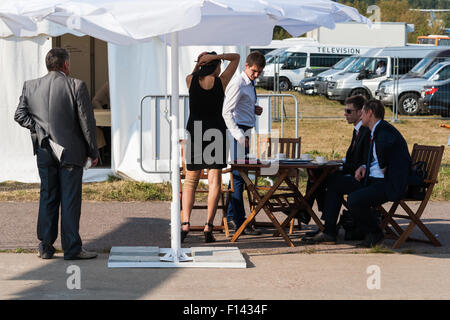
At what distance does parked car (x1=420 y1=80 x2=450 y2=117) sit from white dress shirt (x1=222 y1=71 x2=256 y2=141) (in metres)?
12.4

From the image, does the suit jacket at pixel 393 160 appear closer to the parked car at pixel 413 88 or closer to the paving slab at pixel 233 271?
the paving slab at pixel 233 271

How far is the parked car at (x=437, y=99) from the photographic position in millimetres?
19422

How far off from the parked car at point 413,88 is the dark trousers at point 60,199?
14.8 m

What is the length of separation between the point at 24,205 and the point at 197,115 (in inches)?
131

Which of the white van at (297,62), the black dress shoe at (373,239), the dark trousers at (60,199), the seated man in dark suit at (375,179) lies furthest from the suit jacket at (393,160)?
the white van at (297,62)

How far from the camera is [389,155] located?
7.13m

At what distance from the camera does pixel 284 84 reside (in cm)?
2664

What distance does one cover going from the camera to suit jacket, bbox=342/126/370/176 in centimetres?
749

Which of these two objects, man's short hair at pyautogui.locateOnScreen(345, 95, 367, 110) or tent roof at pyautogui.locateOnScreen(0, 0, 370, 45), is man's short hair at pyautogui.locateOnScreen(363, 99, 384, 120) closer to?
man's short hair at pyautogui.locateOnScreen(345, 95, 367, 110)

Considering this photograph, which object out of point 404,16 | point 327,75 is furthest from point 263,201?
point 404,16

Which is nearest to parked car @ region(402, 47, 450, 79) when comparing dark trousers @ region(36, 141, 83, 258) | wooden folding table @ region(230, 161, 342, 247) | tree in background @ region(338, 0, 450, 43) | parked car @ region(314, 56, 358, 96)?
parked car @ region(314, 56, 358, 96)

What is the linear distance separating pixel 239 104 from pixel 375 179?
166 centimetres
